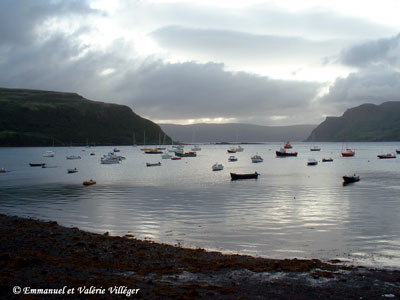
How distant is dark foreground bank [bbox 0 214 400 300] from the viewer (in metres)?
13.4

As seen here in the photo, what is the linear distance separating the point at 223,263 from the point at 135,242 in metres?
6.86

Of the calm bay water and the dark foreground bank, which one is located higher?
the dark foreground bank

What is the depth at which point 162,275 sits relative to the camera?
15.9 meters

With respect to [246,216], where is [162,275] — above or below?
above

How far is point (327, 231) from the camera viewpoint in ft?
94.7

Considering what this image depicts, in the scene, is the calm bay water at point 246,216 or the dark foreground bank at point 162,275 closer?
Answer: the dark foreground bank at point 162,275

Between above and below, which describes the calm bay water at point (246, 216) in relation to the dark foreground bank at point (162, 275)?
below

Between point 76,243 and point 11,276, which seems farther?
point 76,243

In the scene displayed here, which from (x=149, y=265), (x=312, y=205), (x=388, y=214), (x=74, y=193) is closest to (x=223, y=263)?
(x=149, y=265)

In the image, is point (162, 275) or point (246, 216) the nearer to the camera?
point (162, 275)

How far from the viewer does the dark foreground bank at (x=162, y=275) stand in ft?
44.0

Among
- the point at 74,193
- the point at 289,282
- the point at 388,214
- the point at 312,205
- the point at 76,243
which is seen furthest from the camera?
the point at 74,193

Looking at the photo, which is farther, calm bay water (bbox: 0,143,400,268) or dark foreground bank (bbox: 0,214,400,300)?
calm bay water (bbox: 0,143,400,268)

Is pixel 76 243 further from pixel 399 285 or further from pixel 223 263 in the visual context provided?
pixel 399 285
